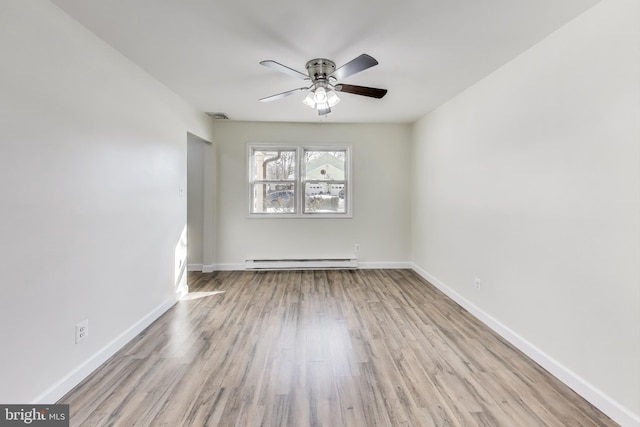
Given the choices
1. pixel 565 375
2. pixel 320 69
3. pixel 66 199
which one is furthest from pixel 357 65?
pixel 565 375

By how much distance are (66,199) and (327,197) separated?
3595 millimetres

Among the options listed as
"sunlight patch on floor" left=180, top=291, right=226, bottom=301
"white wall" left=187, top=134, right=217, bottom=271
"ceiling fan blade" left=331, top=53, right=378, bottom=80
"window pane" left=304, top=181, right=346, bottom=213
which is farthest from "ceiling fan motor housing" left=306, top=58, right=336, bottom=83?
"sunlight patch on floor" left=180, top=291, right=226, bottom=301

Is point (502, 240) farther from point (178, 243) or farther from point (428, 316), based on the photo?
point (178, 243)

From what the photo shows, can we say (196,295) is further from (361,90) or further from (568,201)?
(568,201)

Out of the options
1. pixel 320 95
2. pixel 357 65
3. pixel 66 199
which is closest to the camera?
pixel 66 199

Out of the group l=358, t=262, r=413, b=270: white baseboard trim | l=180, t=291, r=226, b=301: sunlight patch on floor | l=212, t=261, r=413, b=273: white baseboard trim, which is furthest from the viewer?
l=358, t=262, r=413, b=270: white baseboard trim

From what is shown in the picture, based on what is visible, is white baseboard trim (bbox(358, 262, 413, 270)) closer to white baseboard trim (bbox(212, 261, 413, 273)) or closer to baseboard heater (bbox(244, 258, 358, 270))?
white baseboard trim (bbox(212, 261, 413, 273))

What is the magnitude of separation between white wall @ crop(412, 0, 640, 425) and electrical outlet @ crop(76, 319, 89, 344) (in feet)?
10.8

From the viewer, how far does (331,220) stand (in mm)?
4926

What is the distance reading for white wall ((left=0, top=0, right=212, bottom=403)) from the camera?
1.52 metres

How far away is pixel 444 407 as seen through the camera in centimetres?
173

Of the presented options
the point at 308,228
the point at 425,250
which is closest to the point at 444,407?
the point at 425,250

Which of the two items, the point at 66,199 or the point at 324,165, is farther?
the point at 324,165

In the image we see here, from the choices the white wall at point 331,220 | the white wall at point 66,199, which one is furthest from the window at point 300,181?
the white wall at point 66,199
